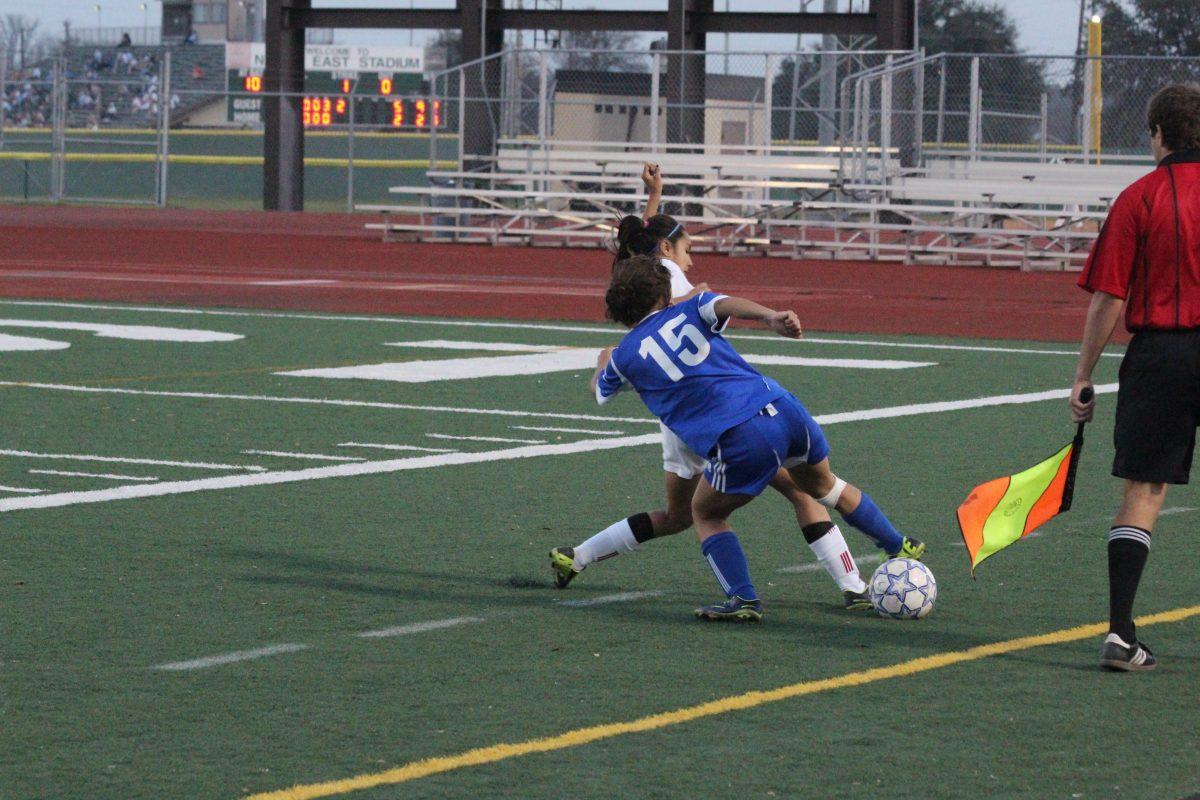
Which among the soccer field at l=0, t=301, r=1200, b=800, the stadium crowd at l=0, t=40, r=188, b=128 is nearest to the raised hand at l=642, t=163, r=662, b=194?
the soccer field at l=0, t=301, r=1200, b=800

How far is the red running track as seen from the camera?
20.3 meters

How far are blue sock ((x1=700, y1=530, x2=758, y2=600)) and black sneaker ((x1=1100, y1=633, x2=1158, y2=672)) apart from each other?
3.81 feet

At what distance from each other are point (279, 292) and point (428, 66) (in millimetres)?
69644

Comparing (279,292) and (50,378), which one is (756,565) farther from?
(279,292)

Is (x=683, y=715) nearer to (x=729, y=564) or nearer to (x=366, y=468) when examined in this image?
(x=729, y=564)

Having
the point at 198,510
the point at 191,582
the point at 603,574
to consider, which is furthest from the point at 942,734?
the point at 198,510

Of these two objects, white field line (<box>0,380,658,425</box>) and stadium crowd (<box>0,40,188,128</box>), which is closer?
white field line (<box>0,380,658,425</box>)

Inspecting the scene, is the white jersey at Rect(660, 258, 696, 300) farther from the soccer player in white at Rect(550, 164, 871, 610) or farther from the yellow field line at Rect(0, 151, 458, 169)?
the yellow field line at Rect(0, 151, 458, 169)

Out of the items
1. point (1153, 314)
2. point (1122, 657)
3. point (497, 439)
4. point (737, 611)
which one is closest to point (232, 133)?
point (497, 439)

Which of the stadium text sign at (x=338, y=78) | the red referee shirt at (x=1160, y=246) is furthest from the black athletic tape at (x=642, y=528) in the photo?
the stadium text sign at (x=338, y=78)

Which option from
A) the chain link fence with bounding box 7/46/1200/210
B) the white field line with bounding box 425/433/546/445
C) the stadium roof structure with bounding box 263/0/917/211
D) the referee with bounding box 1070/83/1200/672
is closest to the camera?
the referee with bounding box 1070/83/1200/672

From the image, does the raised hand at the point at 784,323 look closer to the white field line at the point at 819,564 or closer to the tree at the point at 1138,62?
the white field line at the point at 819,564

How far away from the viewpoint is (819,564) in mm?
7648

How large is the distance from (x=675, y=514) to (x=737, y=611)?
56cm
